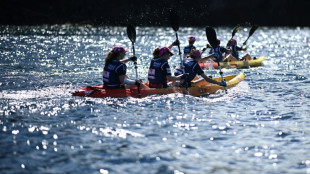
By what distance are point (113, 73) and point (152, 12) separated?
96865mm

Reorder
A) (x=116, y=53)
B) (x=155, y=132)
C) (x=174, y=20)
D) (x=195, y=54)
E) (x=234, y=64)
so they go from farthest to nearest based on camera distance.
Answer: (x=234, y=64)
(x=174, y=20)
(x=195, y=54)
(x=116, y=53)
(x=155, y=132)

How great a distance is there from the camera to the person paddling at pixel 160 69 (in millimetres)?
14984

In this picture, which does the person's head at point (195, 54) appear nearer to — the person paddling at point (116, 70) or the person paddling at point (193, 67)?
the person paddling at point (193, 67)

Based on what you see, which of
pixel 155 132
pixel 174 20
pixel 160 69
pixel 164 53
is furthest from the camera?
pixel 174 20

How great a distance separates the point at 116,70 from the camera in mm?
14445

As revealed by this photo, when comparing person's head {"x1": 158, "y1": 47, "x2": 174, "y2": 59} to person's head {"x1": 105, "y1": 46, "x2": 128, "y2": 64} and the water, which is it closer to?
person's head {"x1": 105, "y1": 46, "x2": 128, "y2": 64}

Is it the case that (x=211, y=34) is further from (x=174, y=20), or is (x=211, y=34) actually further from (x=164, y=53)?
(x=164, y=53)

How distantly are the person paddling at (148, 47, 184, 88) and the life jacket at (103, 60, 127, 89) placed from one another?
1.17 m

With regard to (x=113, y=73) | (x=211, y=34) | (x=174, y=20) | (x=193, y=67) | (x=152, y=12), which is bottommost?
(x=113, y=73)

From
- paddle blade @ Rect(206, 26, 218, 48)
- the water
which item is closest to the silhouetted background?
paddle blade @ Rect(206, 26, 218, 48)

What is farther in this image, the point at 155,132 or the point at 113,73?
the point at 113,73

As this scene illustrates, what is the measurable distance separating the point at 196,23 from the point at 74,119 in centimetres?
8816

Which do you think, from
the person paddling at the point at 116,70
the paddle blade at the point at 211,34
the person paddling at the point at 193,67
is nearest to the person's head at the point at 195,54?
the person paddling at the point at 193,67

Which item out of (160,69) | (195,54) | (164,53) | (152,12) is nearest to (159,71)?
(160,69)
